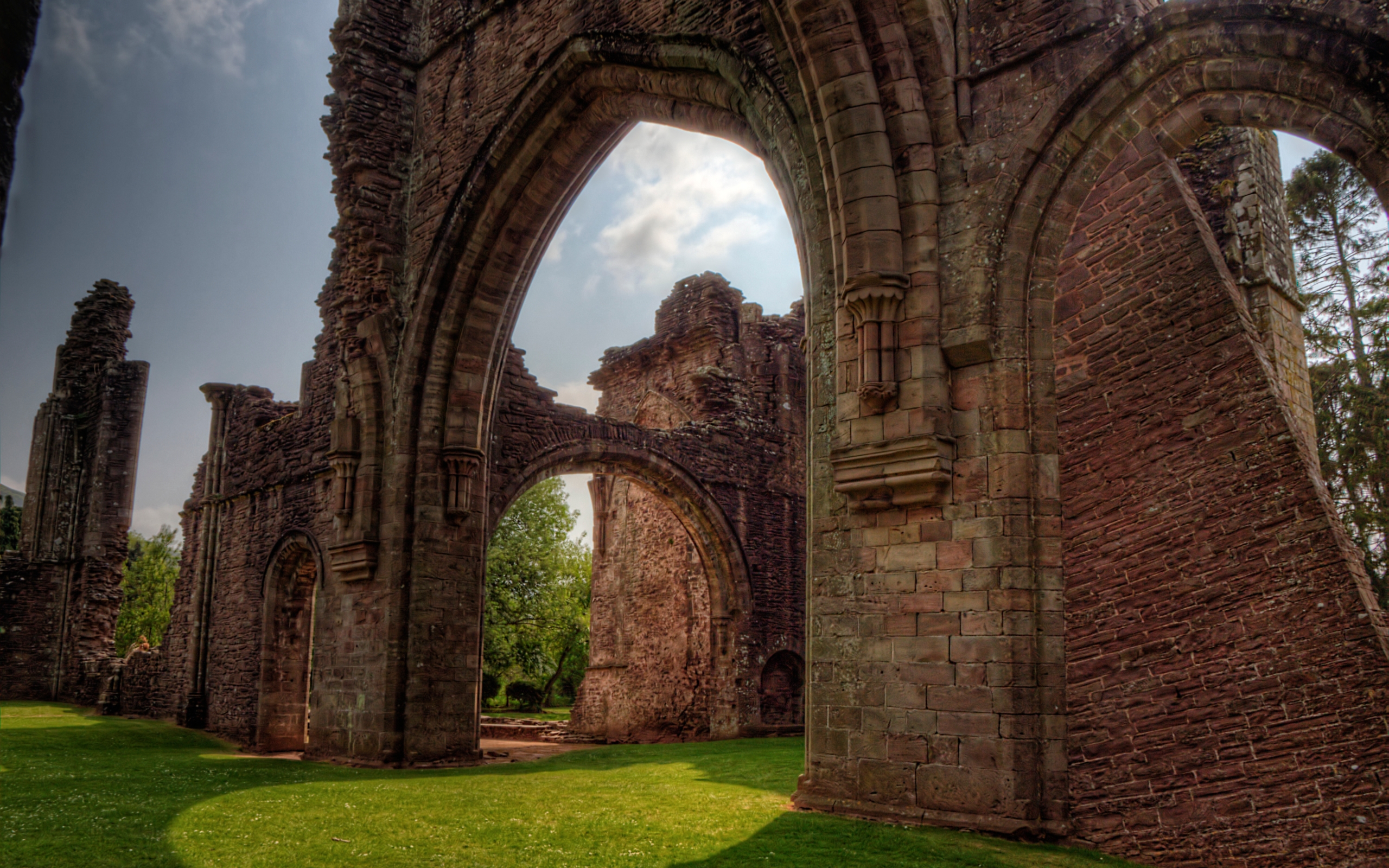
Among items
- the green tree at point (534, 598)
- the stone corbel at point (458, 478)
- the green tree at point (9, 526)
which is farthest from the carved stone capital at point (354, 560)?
the green tree at point (9, 526)

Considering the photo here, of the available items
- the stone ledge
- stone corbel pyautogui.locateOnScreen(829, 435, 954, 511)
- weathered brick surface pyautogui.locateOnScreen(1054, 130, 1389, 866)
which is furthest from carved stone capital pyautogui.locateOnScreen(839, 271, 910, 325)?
the stone ledge

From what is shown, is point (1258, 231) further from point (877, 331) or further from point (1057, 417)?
point (877, 331)

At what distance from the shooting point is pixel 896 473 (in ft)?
19.7

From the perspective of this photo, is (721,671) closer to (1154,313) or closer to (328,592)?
(328,592)

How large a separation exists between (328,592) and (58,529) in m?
14.1

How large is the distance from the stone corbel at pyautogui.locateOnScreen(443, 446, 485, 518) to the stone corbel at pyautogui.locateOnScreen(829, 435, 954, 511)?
584 centimetres

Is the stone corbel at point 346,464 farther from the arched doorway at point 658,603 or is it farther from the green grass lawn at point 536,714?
the green grass lawn at point 536,714

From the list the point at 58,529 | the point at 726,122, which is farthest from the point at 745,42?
the point at 58,529

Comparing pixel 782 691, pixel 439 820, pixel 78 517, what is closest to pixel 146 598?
pixel 78 517

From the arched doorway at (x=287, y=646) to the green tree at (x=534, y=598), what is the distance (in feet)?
Result: 37.9

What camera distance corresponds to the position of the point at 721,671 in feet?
51.9

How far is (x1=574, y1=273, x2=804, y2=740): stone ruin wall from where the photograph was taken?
1658 centimetres

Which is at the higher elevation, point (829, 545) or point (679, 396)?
point (679, 396)

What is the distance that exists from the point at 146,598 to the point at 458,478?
31475mm
